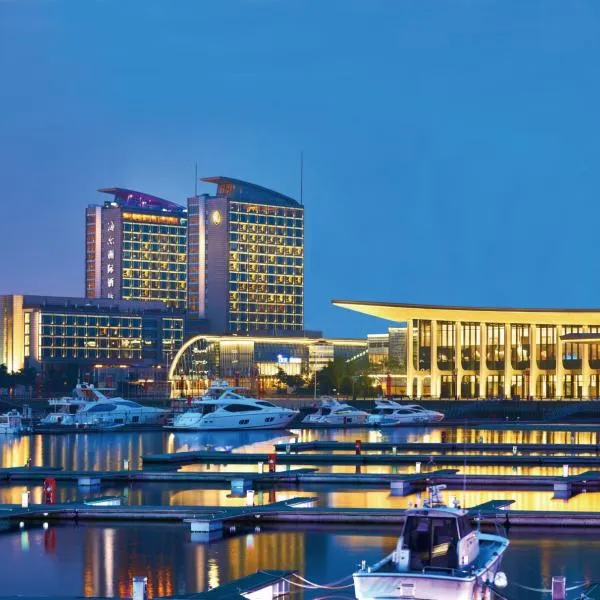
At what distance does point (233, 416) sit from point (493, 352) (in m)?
46.9

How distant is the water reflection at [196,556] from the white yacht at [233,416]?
58336mm

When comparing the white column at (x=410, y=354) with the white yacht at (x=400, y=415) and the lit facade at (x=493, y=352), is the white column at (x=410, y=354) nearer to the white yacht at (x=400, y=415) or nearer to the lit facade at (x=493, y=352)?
the lit facade at (x=493, y=352)

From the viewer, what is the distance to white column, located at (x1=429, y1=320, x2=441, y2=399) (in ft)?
444

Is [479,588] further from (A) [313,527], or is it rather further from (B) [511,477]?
(B) [511,477]

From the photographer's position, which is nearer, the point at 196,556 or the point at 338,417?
the point at 196,556

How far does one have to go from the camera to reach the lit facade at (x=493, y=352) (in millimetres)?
130750

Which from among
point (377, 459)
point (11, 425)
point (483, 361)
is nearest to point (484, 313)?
point (483, 361)

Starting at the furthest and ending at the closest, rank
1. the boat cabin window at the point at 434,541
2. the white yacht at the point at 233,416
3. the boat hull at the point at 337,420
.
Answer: the boat hull at the point at 337,420, the white yacht at the point at 233,416, the boat cabin window at the point at 434,541

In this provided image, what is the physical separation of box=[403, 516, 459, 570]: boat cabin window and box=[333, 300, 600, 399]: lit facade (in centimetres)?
10246

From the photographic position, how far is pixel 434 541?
2581cm

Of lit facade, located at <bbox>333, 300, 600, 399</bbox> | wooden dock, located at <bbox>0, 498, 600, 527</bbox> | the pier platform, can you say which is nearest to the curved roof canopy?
lit facade, located at <bbox>333, 300, 600, 399</bbox>

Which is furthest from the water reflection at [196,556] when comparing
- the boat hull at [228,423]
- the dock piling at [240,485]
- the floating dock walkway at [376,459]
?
the boat hull at [228,423]

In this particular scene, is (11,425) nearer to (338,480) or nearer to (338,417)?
(338,417)

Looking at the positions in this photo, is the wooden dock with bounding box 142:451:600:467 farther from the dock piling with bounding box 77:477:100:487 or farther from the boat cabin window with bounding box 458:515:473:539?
the boat cabin window with bounding box 458:515:473:539
